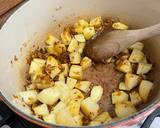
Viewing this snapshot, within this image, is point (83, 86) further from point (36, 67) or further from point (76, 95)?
point (36, 67)

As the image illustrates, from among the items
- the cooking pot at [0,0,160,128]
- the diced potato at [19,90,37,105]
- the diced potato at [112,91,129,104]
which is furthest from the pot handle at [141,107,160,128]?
the diced potato at [19,90,37,105]

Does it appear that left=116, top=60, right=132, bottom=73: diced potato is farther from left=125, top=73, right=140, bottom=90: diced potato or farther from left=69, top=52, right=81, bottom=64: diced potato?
left=69, top=52, right=81, bottom=64: diced potato

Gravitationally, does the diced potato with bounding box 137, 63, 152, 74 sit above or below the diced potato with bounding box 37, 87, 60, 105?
below

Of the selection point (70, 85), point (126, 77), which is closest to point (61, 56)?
point (70, 85)

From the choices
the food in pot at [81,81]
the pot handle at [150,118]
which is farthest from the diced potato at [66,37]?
the pot handle at [150,118]

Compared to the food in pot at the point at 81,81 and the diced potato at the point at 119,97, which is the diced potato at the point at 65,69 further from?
the diced potato at the point at 119,97

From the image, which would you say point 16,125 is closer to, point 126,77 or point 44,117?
point 44,117

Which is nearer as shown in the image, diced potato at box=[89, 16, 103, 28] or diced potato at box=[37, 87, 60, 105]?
diced potato at box=[37, 87, 60, 105]
